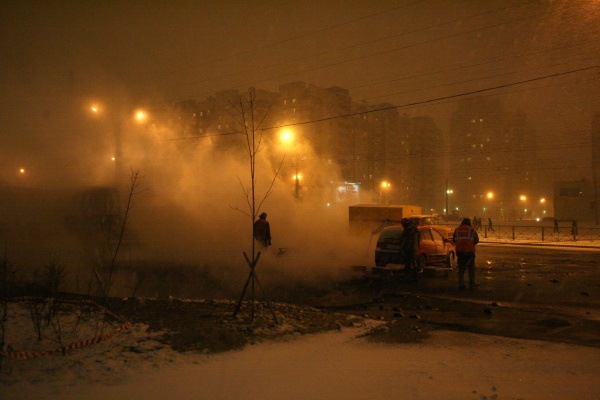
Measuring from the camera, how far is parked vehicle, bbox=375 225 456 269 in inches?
553

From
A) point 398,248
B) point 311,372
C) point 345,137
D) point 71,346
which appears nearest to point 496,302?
point 398,248

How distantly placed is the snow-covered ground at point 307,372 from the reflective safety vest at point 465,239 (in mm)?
5637

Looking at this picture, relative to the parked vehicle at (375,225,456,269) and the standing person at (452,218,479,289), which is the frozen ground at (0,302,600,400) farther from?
the parked vehicle at (375,225,456,269)

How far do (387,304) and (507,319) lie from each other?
8.04 feet

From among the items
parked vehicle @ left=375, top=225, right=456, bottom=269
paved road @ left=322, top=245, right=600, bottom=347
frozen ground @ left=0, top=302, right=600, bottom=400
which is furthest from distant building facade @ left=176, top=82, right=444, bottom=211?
frozen ground @ left=0, top=302, right=600, bottom=400

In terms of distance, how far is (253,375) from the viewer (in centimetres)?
484

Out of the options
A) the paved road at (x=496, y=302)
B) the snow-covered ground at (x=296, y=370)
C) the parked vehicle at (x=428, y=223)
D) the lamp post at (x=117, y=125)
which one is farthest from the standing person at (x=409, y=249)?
the lamp post at (x=117, y=125)

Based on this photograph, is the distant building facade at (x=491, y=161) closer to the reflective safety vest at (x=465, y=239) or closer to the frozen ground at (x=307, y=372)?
the reflective safety vest at (x=465, y=239)

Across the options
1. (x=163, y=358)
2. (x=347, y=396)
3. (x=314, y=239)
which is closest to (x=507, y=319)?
(x=347, y=396)

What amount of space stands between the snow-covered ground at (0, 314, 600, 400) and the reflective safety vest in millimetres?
5637

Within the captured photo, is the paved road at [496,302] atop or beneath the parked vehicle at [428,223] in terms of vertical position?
beneath

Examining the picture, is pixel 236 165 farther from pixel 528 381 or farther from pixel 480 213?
pixel 480 213

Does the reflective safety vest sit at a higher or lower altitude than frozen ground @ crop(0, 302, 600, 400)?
higher

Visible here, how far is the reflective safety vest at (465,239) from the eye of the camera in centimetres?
1171
